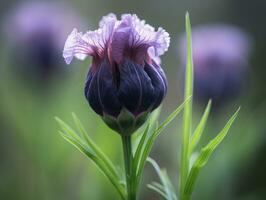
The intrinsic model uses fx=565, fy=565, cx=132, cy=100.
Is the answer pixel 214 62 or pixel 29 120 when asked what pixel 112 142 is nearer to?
pixel 214 62

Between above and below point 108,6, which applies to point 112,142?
below

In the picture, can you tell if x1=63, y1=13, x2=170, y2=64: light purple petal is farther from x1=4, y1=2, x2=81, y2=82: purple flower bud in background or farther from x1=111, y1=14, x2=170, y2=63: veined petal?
x1=4, y1=2, x2=81, y2=82: purple flower bud in background

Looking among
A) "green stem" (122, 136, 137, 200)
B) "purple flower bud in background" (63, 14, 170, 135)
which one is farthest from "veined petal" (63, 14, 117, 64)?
"green stem" (122, 136, 137, 200)

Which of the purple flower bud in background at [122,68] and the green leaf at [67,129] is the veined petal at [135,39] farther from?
the green leaf at [67,129]

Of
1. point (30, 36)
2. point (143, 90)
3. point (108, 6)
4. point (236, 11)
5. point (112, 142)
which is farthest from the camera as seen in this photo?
point (108, 6)

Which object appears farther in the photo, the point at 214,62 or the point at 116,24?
the point at 214,62

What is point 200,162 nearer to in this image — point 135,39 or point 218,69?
point 135,39

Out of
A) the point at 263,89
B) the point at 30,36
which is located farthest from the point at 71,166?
the point at 263,89

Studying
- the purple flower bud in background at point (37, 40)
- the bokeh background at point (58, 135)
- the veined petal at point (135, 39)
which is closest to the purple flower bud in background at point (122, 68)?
the veined petal at point (135, 39)
